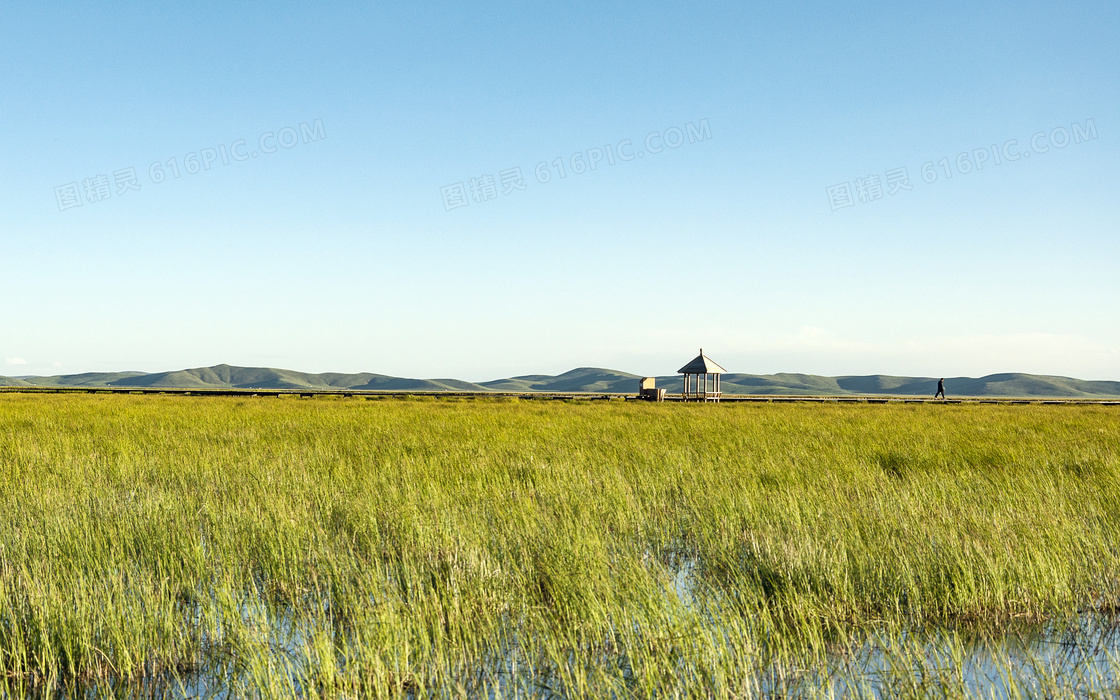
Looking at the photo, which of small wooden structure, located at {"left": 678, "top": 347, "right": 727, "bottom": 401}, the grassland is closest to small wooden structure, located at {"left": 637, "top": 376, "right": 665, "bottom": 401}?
small wooden structure, located at {"left": 678, "top": 347, "right": 727, "bottom": 401}

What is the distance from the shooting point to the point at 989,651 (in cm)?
389

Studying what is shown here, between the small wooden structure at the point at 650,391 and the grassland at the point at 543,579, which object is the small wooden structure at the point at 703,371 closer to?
the small wooden structure at the point at 650,391

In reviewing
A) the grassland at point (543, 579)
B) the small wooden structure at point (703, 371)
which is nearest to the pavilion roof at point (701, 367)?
the small wooden structure at point (703, 371)

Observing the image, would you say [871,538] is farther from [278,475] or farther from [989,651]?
[278,475]

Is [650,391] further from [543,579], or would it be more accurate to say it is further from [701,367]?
[543,579]

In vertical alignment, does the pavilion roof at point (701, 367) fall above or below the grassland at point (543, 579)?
above

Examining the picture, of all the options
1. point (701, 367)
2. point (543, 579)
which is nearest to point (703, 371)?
point (701, 367)

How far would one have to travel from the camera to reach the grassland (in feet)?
11.3

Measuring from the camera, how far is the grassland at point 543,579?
3.44 meters

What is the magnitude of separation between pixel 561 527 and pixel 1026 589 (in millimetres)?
3168

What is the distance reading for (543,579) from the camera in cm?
485

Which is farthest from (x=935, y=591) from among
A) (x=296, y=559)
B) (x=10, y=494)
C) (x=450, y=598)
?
(x=10, y=494)

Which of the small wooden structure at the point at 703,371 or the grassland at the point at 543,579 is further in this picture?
the small wooden structure at the point at 703,371

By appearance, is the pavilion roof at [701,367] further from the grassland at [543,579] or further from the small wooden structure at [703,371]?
the grassland at [543,579]
